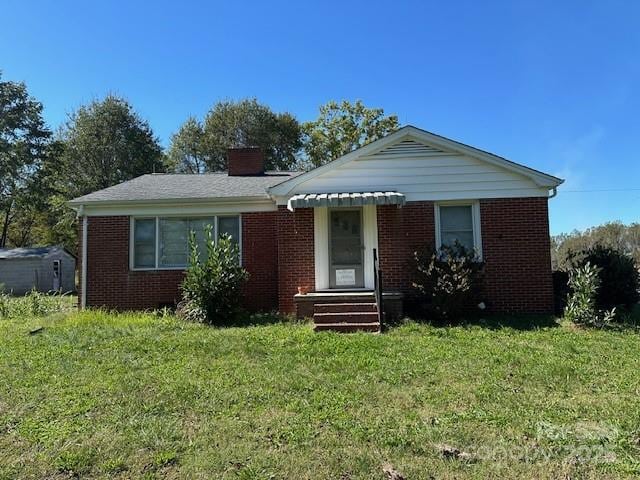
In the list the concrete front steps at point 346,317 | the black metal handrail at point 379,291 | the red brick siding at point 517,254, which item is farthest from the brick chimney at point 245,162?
the red brick siding at point 517,254

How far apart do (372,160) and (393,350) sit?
5.07 metres

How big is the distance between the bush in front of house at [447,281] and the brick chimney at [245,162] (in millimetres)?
6957

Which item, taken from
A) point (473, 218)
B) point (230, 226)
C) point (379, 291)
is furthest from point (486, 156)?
point (230, 226)

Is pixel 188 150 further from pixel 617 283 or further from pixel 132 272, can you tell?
pixel 617 283

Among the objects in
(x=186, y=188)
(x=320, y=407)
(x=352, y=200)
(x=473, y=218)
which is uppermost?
(x=186, y=188)

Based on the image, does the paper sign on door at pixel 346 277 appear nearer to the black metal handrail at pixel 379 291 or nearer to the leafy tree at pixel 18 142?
the black metal handrail at pixel 379 291

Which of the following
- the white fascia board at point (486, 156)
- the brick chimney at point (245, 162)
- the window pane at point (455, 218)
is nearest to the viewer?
the white fascia board at point (486, 156)

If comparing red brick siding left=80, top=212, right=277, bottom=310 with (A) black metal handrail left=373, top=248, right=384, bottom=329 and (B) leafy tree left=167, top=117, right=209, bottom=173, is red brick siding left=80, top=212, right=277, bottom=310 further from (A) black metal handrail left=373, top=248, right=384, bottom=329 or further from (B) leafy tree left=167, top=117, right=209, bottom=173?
(B) leafy tree left=167, top=117, right=209, bottom=173

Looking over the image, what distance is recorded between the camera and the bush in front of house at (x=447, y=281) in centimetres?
958

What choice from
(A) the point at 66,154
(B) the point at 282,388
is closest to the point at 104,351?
(B) the point at 282,388

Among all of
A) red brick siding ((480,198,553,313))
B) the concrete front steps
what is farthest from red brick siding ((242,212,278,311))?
red brick siding ((480,198,553,313))

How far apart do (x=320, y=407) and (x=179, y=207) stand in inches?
327

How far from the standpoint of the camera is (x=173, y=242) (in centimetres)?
1222

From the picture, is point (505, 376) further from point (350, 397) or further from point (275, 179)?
point (275, 179)
